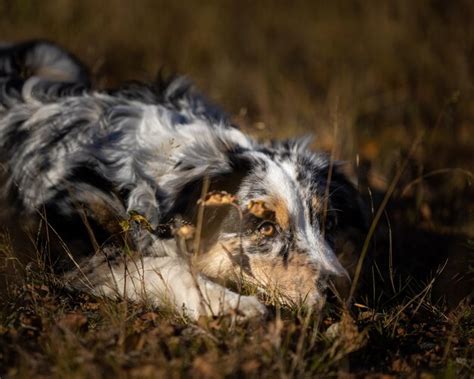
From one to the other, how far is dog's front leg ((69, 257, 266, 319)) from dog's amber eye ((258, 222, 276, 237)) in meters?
0.43

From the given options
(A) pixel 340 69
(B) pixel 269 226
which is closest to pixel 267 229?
(B) pixel 269 226

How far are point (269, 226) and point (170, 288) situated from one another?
64 centimetres

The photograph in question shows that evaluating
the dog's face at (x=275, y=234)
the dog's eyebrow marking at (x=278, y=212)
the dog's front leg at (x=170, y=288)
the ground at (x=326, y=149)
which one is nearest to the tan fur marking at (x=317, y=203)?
the dog's face at (x=275, y=234)

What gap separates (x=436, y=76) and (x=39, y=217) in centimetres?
620

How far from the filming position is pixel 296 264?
3.45 meters

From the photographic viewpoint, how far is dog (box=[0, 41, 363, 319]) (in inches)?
134

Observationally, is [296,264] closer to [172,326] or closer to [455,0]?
[172,326]

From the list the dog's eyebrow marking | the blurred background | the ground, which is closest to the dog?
the dog's eyebrow marking

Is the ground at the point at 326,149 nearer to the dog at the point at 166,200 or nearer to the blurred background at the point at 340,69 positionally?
the blurred background at the point at 340,69

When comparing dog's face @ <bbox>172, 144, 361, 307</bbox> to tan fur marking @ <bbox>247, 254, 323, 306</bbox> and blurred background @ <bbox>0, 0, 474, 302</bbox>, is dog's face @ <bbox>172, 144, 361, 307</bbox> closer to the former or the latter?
tan fur marking @ <bbox>247, 254, 323, 306</bbox>

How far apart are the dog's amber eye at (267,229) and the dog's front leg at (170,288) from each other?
1.41 ft

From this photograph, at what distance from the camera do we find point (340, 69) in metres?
9.27

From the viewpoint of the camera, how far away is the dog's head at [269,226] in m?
3.41

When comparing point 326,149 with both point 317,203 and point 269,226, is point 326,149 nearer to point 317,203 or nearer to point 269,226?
point 317,203
